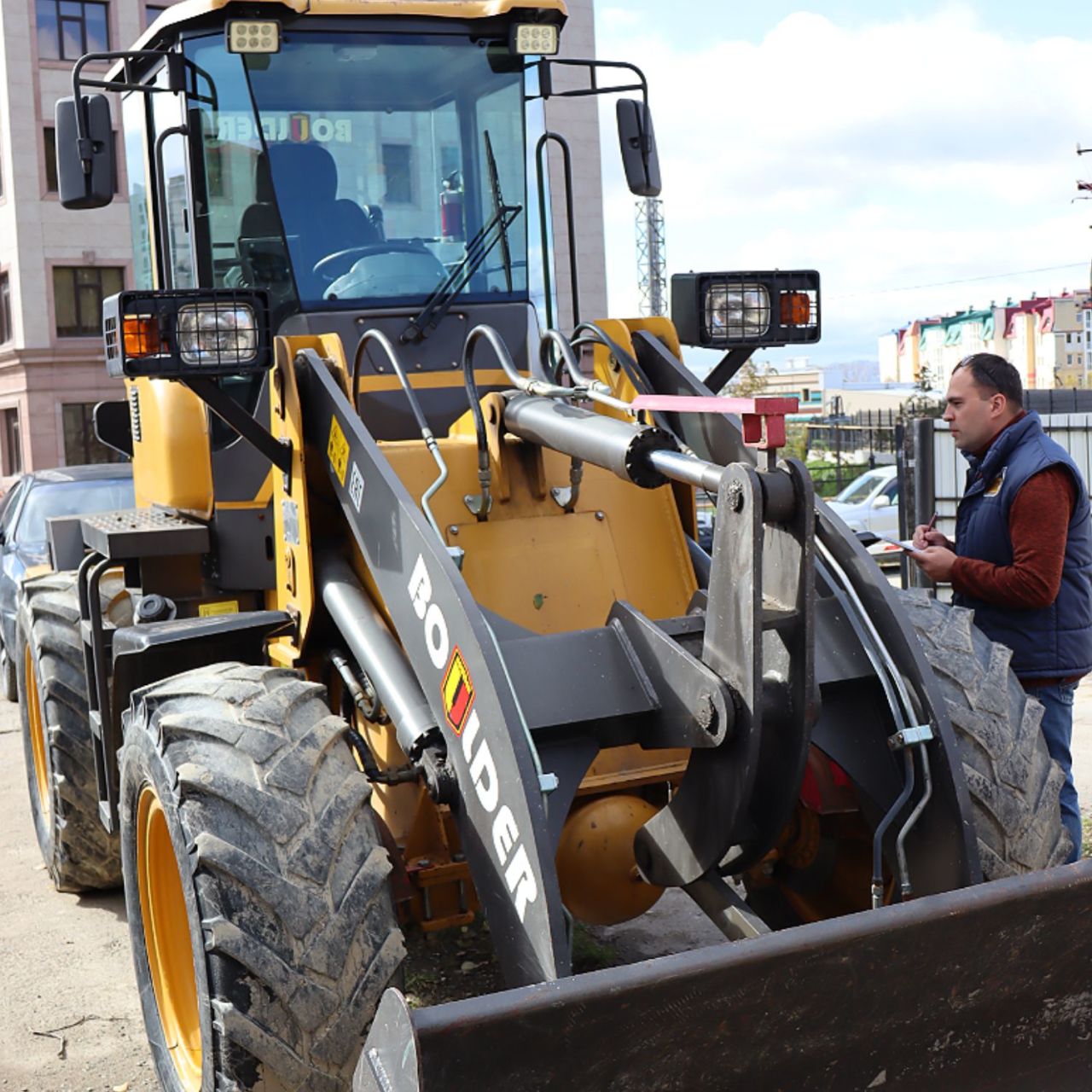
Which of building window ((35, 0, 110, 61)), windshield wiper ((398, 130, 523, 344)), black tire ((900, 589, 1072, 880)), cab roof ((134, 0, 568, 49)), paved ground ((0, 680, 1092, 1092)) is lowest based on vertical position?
paved ground ((0, 680, 1092, 1092))

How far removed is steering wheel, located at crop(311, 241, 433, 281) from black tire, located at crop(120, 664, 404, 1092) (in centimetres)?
184

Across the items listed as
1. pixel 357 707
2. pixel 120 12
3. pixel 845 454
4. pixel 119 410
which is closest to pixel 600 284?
pixel 845 454

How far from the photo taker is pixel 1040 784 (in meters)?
3.75

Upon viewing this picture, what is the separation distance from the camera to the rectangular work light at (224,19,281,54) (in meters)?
4.58

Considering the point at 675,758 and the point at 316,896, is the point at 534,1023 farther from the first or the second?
the point at 675,758

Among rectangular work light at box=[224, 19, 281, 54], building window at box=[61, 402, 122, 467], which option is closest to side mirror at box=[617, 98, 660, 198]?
rectangular work light at box=[224, 19, 281, 54]

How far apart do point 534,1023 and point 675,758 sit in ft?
5.26

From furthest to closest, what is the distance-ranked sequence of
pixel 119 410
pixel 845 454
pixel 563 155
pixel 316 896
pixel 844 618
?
1. pixel 845 454
2. pixel 119 410
3. pixel 563 155
4. pixel 844 618
5. pixel 316 896

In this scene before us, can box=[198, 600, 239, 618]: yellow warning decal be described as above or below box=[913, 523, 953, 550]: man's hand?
below

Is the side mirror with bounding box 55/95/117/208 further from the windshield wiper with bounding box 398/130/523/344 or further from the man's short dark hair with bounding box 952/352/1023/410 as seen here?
the man's short dark hair with bounding box 952/352/1023/410

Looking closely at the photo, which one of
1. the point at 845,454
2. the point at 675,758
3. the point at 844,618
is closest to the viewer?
the point at 844,618

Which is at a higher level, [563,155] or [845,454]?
[563,155]

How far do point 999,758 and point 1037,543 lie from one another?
113 cm

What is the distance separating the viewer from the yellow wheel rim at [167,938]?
3877 mm
